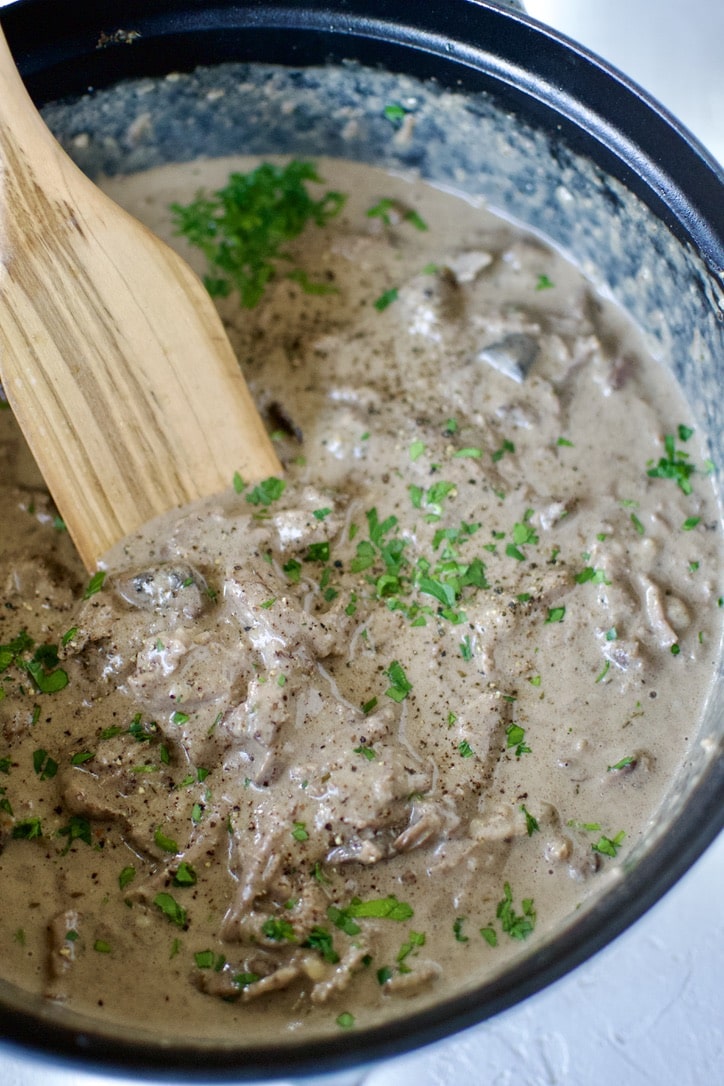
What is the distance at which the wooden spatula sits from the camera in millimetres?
2521

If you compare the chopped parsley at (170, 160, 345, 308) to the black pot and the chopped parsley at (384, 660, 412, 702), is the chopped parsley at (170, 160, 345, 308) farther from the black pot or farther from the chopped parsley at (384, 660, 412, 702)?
the chopped parsley at (384, 660, 412, 702)

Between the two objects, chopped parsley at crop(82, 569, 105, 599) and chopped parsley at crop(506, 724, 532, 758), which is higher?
chopped parsley at crop(506, 724, 532, 758)

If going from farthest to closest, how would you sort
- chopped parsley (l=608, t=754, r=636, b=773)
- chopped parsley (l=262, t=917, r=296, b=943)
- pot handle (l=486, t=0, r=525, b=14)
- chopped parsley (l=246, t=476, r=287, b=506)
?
1. chopped parsley (l=246, t=476, r=287, b=506)
2. pot handle (l=486, t=0, r=525, b=14)
3. chopped parsley (l=608, t=754, r=636, b=773)
4. chopped parsley (l=262, t=917, r=296, b=943)

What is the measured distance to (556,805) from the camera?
2.41 meters

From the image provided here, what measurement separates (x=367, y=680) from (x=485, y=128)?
1.71 m

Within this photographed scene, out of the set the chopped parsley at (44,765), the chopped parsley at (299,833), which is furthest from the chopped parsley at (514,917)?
the chopped parsley at (44,765)

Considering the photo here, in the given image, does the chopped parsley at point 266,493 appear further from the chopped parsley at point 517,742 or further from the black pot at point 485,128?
the black pot at point 485,128

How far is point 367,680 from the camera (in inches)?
99.2

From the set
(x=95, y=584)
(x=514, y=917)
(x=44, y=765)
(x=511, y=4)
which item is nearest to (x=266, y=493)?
(x=95, y=584)

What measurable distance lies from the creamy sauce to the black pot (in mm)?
162

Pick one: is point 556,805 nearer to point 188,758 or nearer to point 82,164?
point 188,758

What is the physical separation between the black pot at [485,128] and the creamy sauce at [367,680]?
0.53ft

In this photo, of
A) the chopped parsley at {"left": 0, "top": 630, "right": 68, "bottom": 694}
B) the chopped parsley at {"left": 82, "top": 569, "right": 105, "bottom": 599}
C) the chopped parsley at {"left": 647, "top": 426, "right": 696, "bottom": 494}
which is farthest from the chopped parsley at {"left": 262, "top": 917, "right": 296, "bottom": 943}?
the chopped parsley at {"left": 647, "top": 426, "right": 696, "bottom": 494}

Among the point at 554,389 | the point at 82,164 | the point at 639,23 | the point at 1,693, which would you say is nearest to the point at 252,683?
the point at 1,693
